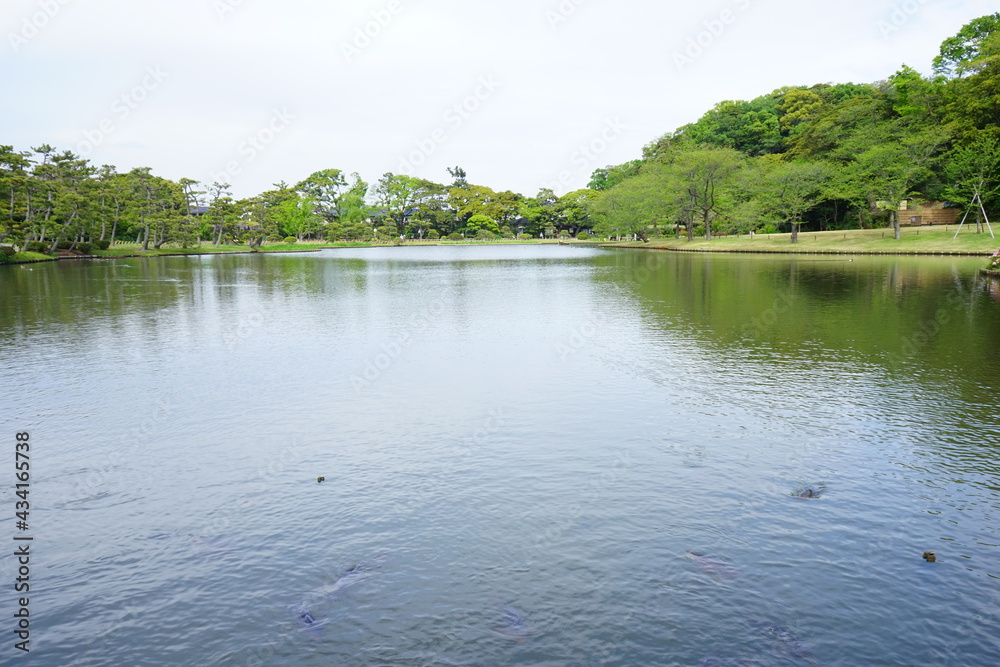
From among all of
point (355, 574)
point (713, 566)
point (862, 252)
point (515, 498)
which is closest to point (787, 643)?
point (713, 566)

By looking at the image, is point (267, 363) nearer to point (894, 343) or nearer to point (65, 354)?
point (65, 354)

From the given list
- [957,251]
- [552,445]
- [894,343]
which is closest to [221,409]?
[552,445]

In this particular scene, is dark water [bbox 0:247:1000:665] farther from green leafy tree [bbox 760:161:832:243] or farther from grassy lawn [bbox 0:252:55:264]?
green leafy tree [bbox 760:161:832:243]

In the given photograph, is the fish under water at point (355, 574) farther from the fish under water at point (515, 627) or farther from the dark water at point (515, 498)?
the fish under water at point (515, 627)

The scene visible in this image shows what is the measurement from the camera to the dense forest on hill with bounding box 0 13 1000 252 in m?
61.8

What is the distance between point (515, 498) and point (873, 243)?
67281 mm

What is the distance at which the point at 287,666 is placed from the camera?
20.8ft

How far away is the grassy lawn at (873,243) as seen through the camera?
182 ft

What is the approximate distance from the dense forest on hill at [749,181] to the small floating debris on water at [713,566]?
66.7 meters

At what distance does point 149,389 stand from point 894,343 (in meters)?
23.7

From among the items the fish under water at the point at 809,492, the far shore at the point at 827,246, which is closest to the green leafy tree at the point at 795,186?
the far shore at the point at 827,246

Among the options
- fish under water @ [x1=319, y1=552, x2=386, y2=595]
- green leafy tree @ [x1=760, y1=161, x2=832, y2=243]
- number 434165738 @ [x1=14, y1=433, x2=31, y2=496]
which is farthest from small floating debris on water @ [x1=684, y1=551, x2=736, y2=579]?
green leafy tree @ [x1=760, y1=161, x2=832, y2=243]

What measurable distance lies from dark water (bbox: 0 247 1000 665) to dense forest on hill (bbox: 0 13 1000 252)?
5152cm

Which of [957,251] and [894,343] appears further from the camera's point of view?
[957,251]
